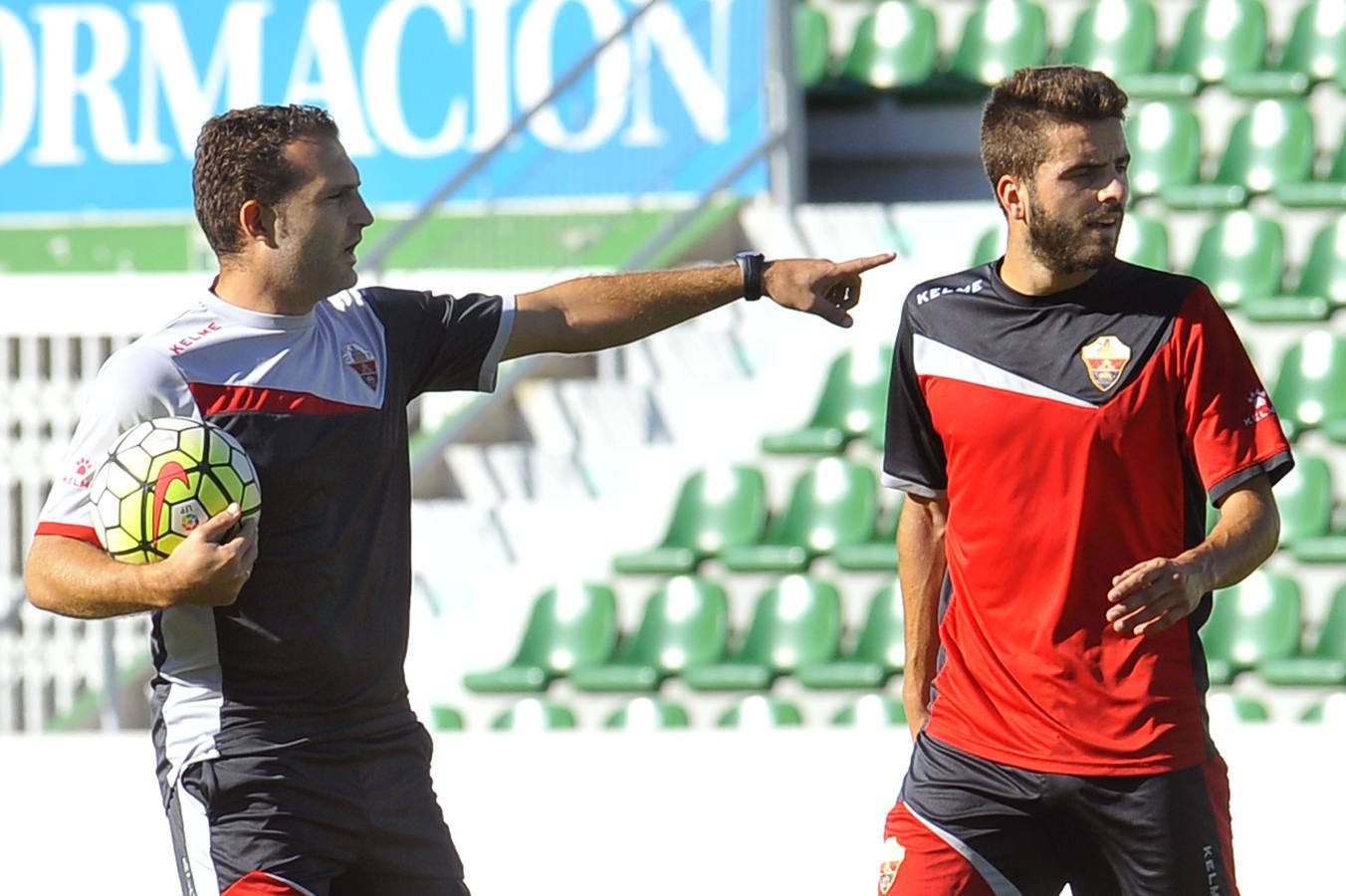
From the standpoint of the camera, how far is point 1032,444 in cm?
333

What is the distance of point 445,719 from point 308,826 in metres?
4.22

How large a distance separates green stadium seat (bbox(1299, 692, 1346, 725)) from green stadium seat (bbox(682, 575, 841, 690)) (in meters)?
1.53

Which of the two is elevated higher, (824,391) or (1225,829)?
(824,391)

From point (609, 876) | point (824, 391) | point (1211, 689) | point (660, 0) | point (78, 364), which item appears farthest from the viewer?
point (78, 364)

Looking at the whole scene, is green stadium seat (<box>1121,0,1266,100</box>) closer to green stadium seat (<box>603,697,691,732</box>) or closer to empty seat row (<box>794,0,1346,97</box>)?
empty seat row (<box>794,0,1346,97</box>)

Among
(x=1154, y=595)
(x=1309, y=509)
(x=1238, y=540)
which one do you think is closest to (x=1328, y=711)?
(x=1309, y=509)

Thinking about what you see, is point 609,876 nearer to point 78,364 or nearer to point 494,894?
point 494,894

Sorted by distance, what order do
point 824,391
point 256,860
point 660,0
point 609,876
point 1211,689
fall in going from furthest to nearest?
point 660,0 → point 824,391 → point 1211,689 → point 609,876 → point 256,860

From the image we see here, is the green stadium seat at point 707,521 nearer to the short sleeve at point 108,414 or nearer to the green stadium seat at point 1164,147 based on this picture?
the green stadium seat at point 1164,147

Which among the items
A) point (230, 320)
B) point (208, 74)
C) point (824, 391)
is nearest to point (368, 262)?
point (824, 391)

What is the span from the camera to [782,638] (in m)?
7.44

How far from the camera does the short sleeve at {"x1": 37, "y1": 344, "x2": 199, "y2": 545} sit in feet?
10.5

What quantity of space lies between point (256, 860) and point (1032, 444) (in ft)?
4.27

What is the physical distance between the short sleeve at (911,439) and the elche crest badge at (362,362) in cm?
82
